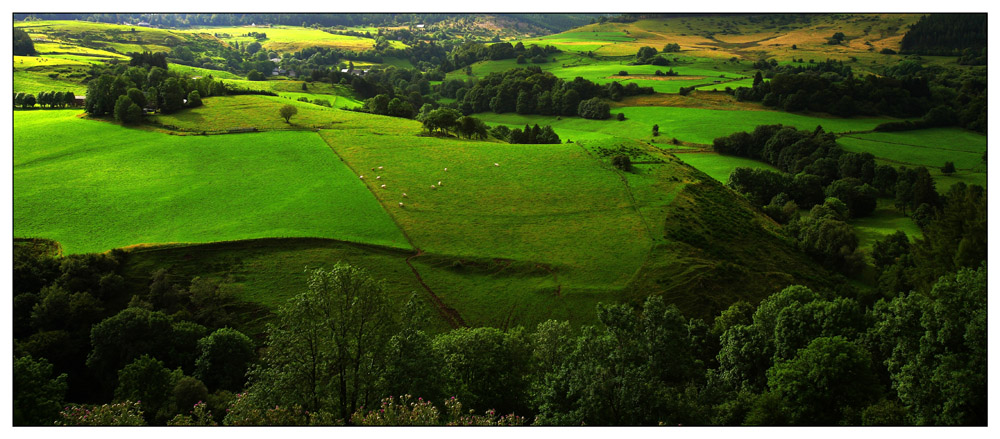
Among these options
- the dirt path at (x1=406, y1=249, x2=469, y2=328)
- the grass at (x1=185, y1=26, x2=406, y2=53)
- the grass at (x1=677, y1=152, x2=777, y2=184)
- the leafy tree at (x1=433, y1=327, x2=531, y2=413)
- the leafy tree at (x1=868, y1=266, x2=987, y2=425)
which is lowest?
the dirt path at (x1=406, y1=249, x2=469, y2=328)

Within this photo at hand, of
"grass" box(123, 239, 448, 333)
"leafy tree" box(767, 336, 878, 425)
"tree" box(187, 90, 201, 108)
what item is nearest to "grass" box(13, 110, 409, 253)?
"grass" box(123, 239, 448, 333)

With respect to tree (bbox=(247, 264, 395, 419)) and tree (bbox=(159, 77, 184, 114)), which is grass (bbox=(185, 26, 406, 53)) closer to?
tree (bbox=(159, 77, 184, 114))

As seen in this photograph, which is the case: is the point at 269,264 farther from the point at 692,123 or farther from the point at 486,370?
the point at 692,123

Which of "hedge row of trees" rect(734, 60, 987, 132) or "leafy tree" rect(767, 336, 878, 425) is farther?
"hedge row of trees" rect(734, 60, 987, 132)

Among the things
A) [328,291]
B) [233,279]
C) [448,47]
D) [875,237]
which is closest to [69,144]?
[233,279]

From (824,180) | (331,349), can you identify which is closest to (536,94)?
(824,180)

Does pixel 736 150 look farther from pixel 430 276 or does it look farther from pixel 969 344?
pixel 969 344

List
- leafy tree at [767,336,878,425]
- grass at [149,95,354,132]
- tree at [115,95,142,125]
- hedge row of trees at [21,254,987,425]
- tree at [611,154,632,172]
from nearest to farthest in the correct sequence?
hedge row of trees at [21,254,987,425] → leafy tree at [767,336,878,425] → tree at [611,154,632,172] → tree at [115,95,142,125] → grass at [149,95,354,132]
